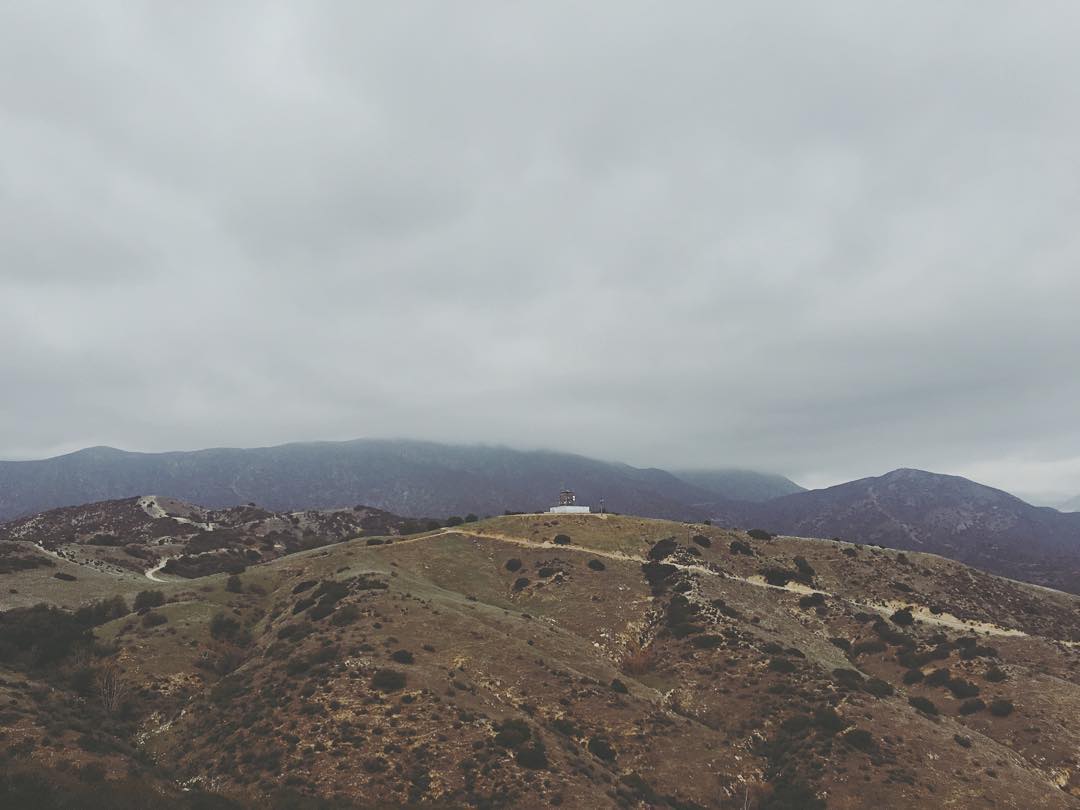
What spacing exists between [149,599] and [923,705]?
79207 mm

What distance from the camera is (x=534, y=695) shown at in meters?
41.8

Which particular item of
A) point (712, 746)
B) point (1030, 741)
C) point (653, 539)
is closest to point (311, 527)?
point (653, 539)

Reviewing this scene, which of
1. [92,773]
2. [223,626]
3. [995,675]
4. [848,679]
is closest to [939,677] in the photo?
[995,675]

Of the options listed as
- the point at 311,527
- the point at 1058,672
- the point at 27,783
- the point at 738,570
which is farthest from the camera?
the point at 311,527

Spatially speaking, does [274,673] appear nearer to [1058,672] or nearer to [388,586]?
[388,586]

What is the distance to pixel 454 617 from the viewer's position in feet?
173

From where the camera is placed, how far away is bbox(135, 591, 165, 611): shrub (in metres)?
59.2

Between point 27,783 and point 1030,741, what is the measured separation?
65044mm

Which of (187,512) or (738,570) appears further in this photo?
(187,512)

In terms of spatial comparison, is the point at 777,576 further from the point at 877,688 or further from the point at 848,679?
the point at 877,688

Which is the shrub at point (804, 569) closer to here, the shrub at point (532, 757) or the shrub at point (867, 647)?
the shrub at point (867, 647)

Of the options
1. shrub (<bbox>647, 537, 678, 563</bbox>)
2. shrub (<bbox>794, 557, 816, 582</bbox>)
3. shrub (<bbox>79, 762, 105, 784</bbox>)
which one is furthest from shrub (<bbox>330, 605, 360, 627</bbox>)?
shrub (<bbox>794, 557, 816, 582</bbox>)

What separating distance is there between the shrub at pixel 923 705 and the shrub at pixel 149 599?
76.3 m

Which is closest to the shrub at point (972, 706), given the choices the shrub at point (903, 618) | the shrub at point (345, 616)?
the shrub at point (903, 618)
